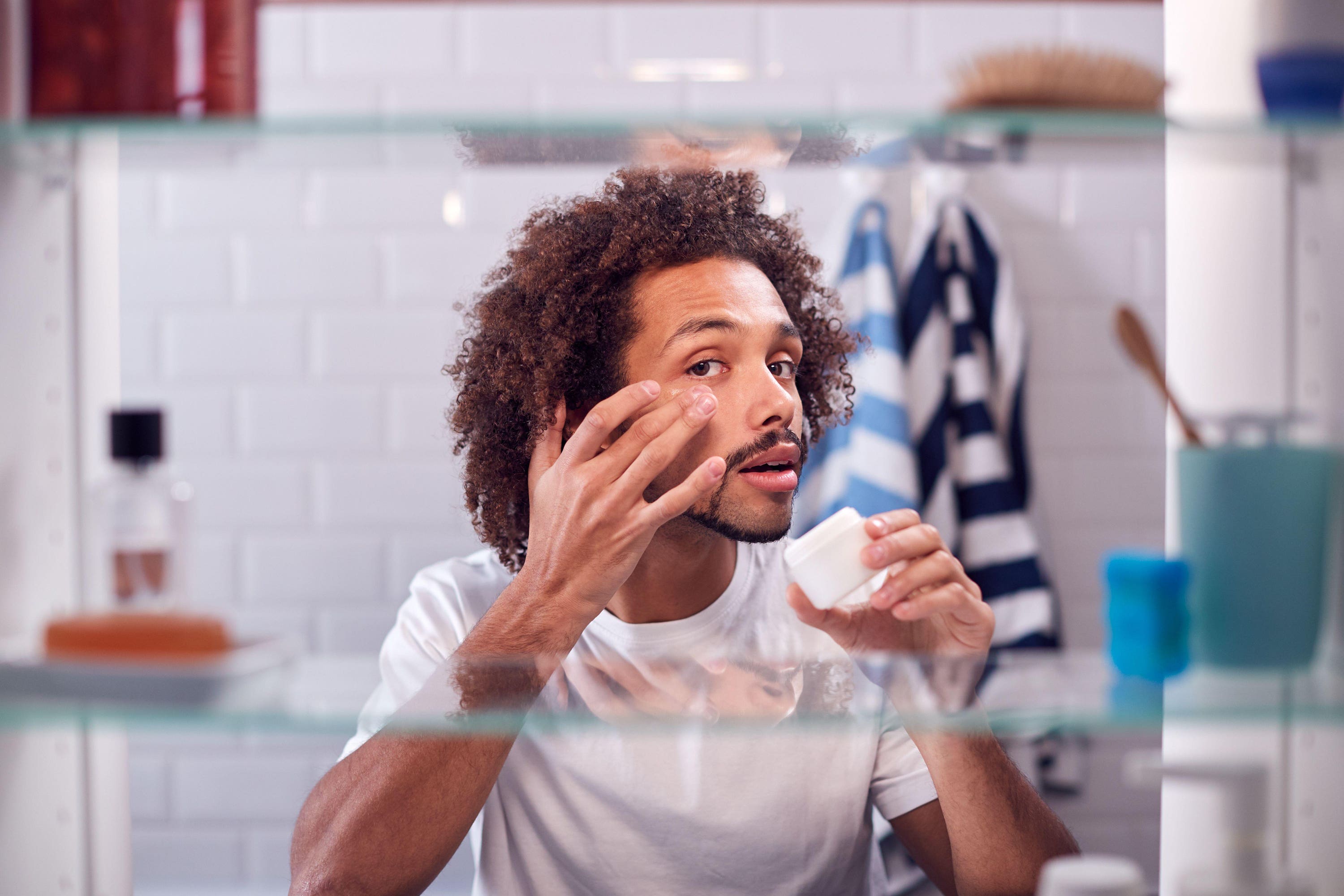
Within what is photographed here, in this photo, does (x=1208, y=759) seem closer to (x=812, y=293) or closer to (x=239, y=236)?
(x=812, y=293)

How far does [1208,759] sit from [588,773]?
463 mm

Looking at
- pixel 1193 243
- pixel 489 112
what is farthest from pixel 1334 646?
pixel 489 112

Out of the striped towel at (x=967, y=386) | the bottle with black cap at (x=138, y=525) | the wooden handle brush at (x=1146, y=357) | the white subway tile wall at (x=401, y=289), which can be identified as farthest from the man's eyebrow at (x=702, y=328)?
the striped towel at (x=967, y=386)

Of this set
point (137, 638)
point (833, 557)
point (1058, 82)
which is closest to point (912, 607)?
point (833, 557)

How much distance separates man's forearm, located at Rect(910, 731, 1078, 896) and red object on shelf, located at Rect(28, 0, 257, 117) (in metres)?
0.59

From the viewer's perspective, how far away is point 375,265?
31.3 inches

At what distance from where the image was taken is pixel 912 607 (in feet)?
2.02

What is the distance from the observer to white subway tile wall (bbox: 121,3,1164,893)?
25.7 inches

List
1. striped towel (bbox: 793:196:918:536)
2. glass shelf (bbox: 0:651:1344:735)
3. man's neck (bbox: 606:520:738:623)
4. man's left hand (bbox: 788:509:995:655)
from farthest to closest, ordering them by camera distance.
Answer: striped towel (bbox: 793:196:918:536)
man's neck (bbox: 606:520:738:623)
man's left hand (bbox: 788:509:995:655)
glass shelf (bbox: 0:651:1344:735)

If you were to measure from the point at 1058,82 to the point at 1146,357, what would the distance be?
0.55ft

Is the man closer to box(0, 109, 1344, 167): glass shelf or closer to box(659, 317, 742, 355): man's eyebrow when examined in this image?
box(659, 317, 742, 355): man's eyebrow

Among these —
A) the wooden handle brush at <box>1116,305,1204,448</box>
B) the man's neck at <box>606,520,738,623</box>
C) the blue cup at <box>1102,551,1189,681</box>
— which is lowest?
the man's neck at <box>606,520,738,623</box>

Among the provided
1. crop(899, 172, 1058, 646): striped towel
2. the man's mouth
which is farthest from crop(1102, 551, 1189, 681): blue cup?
crop(899, 172, 1058, 646): striped towel

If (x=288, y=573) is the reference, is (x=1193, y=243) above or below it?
above
